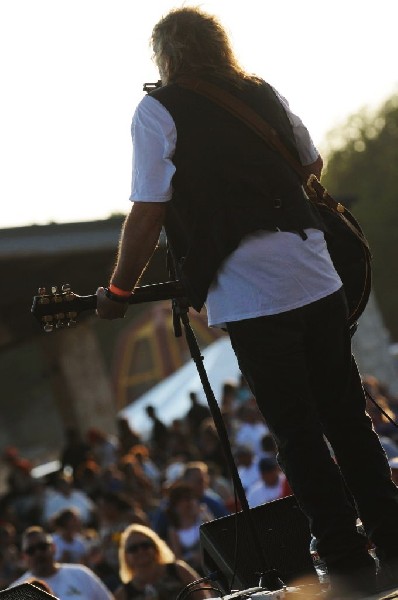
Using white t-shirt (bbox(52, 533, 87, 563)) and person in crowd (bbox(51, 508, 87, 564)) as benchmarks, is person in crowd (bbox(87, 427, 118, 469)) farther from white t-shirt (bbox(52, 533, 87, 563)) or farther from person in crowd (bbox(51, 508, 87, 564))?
white t-shirt (bbox(52, 533, 87, 563))

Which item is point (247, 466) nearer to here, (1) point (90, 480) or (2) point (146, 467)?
(2) point (146, 467)

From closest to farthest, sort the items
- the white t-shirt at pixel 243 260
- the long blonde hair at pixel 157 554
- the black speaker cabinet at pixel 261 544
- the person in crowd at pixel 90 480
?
the white t-shirt at pixel 243 260 → the black speaker cabinet at pixel 261 544 → the long blonde hair at pixel 157 554 → the person in crowd at pixel 90 480

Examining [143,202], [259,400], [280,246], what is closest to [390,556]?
[259,400]

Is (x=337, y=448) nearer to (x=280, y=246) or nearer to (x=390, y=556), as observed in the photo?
(x=390, y=556)

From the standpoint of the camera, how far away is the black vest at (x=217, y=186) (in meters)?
4.51

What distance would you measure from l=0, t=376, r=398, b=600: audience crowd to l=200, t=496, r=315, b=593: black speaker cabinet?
1866mm

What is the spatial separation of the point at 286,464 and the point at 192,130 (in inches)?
41.8

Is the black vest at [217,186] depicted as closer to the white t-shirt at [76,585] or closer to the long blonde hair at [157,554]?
the white t-shirt at [76,585]

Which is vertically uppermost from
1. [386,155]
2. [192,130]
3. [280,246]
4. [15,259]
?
[386,155]

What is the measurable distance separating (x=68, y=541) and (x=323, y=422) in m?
8.33

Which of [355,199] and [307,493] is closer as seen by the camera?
[307,493]

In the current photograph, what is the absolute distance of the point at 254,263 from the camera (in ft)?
14.9

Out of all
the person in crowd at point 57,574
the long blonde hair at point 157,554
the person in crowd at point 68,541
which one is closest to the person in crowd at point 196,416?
the person in crowd at point 68,541

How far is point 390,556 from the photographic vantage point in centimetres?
457
